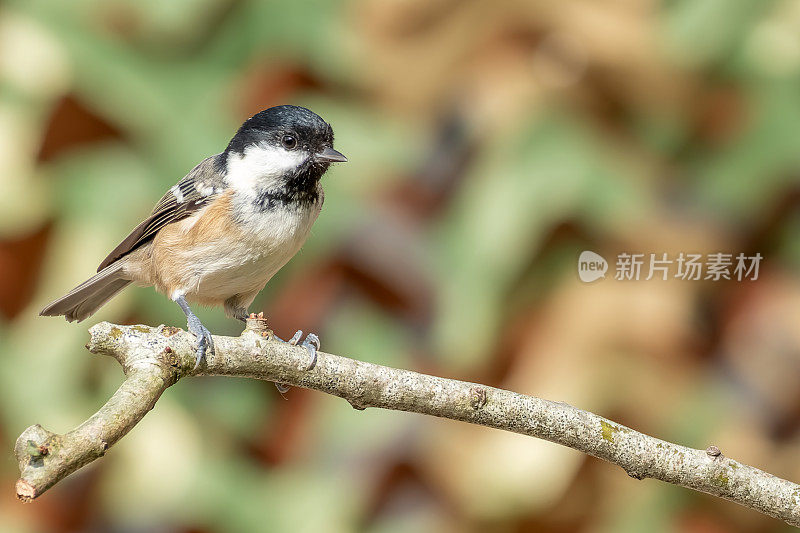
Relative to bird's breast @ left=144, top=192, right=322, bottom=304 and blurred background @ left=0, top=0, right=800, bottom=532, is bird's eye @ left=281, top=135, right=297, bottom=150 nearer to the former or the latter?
bird's breast @ left=144, top=192, right=322, bottom=304

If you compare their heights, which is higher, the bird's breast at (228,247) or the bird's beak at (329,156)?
the bird's beak at (329,156)

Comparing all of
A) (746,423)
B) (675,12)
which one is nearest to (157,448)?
(746,423)

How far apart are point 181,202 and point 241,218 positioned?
278 millimetres

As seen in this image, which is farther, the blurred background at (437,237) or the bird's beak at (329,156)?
the blurred background at (437,237)

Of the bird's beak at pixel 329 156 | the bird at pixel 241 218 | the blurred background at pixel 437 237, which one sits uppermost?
the blurred background at pixel 437 237

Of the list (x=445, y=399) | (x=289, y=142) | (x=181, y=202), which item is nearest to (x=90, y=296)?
(x=181, y=202)

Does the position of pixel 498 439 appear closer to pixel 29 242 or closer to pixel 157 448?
pixel 157 448

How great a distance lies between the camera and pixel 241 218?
145 centimetres

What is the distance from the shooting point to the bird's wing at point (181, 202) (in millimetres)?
1605

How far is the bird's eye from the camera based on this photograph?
1.45 m

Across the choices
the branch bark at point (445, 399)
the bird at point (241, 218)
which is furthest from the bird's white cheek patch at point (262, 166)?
the branch bark at point (445, 399)

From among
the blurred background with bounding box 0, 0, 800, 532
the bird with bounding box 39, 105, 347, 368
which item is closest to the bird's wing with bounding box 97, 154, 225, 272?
the bird with bounding box 39, 105, 347, 368

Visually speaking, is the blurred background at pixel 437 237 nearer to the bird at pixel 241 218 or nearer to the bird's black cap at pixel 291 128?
the bird at pixel 241 218

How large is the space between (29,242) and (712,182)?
2.33m
